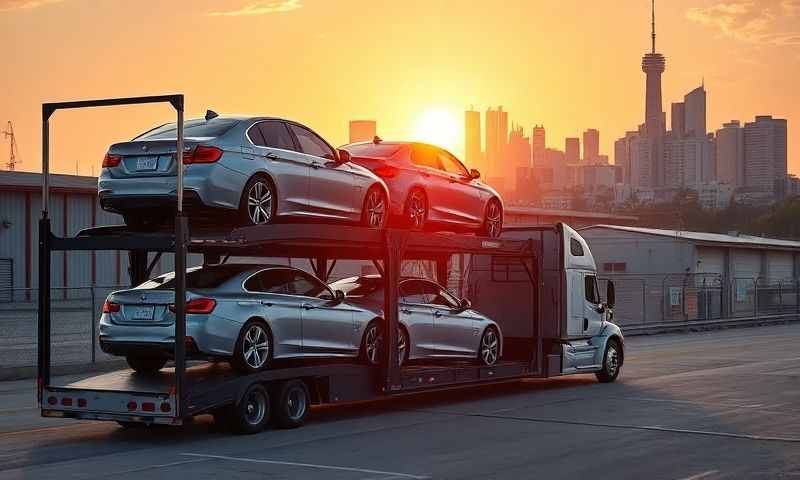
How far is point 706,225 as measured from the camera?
6211 inches

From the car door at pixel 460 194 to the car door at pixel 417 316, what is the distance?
174 centimetres

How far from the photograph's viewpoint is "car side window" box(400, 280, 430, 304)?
17250 mm

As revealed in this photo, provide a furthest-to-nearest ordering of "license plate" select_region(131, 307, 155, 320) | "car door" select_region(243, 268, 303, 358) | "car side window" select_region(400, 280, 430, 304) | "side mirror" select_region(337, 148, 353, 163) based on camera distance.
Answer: "car side window" select_region(400, 280, 430, 304)
"side mirror" select_region(337, 148, 353, 163)
"car door" select_region(243, 268, 303, 358)
"license plate" select_region(131, 307, 155, 320)

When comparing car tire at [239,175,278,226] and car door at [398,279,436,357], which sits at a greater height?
car tire at [239,175,278,226]

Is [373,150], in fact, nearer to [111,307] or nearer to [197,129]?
[197,129]

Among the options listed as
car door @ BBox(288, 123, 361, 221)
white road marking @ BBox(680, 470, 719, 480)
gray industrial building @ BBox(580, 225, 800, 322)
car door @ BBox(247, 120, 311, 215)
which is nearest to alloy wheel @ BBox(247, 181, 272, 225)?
car door @ BBox(247, 120, 311, 215)

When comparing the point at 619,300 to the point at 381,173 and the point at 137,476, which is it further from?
the point at 137,476

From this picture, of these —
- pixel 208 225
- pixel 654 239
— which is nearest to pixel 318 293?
pixel 208 225

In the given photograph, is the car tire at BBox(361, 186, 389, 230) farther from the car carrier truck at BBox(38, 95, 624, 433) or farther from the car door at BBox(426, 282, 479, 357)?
the car door at BBox(426, 282, 479, 357)

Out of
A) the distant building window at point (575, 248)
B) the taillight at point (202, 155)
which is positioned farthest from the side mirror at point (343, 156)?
the distant building window at point (575, 248)

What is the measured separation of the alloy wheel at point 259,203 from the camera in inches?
558

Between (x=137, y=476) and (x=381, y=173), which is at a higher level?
(x=381, y=173)

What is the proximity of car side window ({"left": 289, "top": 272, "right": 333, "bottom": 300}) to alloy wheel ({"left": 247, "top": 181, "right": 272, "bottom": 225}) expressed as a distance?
3.61 ft

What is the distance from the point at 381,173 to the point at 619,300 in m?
32.8
